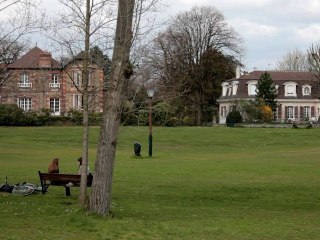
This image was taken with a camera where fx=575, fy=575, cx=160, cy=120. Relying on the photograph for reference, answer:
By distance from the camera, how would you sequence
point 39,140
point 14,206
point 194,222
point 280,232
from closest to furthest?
point 280,232 < point 194,222 < point 14,206 < point 39,140

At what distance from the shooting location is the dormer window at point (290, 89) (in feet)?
284

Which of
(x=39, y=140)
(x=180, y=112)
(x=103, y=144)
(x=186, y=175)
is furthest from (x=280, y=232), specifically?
(x=180, y=112)

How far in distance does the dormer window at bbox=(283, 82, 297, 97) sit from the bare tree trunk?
255 ft

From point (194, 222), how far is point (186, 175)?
1118 cm

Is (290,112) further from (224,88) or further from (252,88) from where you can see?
(224,88)

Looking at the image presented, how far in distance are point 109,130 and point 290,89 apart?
78352mm

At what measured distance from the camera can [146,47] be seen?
13.0 m

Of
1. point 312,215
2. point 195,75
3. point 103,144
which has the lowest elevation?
point 312,215

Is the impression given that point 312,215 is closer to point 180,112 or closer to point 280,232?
point 280,232

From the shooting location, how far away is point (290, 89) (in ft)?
286

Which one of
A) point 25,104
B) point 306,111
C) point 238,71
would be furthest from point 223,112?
point 25,104

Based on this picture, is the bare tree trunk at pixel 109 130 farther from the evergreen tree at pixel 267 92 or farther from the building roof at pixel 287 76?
the building roof at pixel 287 76

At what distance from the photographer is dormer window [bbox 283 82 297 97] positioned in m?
86.7

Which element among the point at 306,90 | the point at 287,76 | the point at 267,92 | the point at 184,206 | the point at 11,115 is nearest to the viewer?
the point at 184,206
